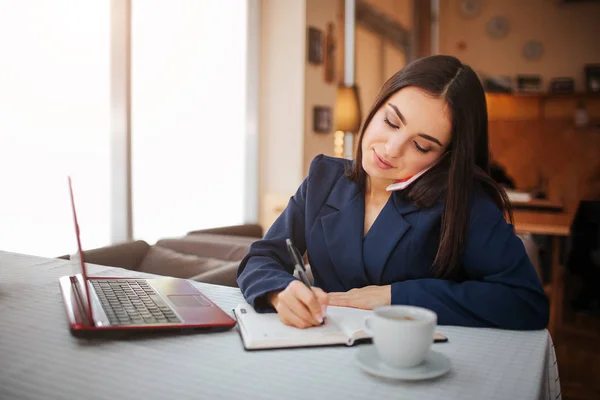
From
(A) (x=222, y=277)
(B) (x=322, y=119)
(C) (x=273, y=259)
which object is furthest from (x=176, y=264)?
(B) (x=322, y=119)

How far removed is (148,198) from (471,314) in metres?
2.56

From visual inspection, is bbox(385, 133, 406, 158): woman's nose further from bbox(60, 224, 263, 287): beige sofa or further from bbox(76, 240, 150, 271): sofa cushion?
bbox(76, 240, 150, 271): sofa cushion

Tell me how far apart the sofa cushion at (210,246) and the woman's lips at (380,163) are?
130cm

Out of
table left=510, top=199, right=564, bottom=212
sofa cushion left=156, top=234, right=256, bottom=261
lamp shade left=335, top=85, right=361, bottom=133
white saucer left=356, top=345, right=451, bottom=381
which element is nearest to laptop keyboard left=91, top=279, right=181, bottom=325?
white saucer left=356, top=345, right=451, bottom=381

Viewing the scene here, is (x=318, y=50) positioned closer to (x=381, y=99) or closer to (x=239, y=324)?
(x=381, y=99)

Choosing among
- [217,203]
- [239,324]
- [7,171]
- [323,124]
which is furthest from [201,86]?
[239,324]

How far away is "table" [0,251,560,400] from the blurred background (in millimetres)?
1686

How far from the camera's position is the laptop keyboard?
88 cm

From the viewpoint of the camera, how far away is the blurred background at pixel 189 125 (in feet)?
8.22

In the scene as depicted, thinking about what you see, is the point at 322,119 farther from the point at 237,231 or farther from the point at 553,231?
the point at 553,231

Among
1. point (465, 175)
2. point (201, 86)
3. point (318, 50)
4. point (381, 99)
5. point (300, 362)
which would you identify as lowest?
point (300, 362)

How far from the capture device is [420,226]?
1202 mm

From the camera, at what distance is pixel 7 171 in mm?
2400

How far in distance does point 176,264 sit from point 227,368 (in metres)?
1.64
